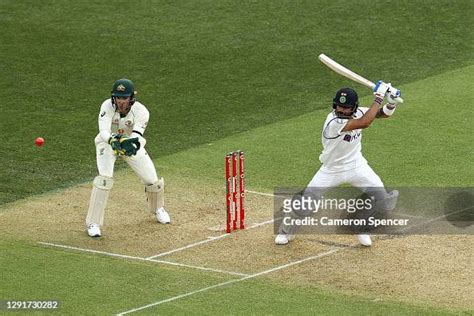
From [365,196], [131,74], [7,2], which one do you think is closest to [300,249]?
[365,196]

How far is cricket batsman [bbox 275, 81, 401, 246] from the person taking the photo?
16.1 metres

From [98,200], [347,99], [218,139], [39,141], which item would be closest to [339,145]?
[347,99]

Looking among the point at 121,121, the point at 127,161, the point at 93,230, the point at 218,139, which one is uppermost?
the point at 218,139

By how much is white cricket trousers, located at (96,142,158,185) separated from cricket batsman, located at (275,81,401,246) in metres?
2.35

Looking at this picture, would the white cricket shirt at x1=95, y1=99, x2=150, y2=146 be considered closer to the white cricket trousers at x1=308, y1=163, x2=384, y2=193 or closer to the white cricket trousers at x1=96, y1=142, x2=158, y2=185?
the white cricket trousers at x1=96, y1=142, x2=158, y2=185

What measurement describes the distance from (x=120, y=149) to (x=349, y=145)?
10.9ft

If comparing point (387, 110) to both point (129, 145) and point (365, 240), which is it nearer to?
point (365, 240)

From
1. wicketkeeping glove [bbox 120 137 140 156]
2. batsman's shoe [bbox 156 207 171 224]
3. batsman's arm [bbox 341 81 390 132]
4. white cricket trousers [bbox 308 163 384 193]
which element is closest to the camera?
batsman's arm [bbox 341 81 390 132]

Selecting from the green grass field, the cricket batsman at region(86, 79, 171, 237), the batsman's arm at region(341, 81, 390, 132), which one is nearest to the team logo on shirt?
the batsman's arm at region(341, 81, 390, 132)

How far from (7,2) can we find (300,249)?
16799 mm

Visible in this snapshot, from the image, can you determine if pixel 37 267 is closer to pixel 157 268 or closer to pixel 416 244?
pixel 157 268

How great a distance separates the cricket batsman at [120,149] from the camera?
1692 cm

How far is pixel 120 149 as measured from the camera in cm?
1680

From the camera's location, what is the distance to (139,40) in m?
27.8
